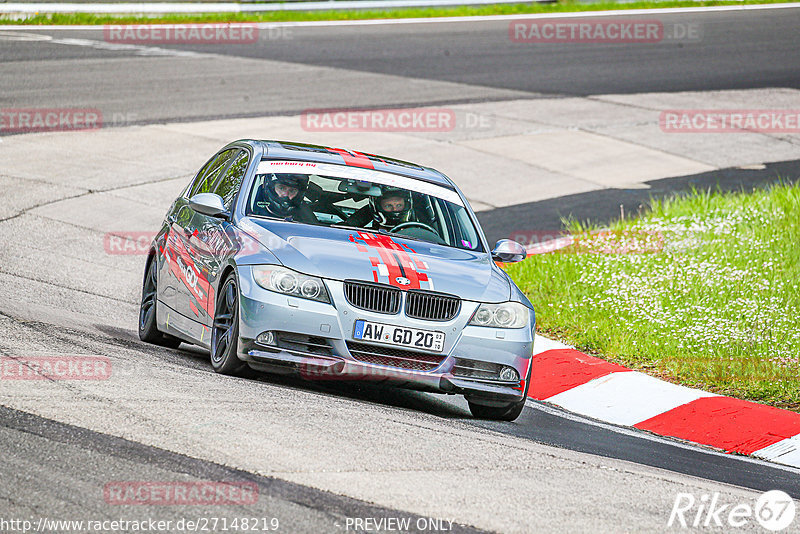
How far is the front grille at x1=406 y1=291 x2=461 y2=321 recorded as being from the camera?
23.6ft

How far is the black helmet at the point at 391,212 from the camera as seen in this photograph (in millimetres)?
8312

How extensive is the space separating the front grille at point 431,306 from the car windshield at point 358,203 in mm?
963

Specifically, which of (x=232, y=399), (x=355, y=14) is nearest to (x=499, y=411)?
(x=232, y=399)

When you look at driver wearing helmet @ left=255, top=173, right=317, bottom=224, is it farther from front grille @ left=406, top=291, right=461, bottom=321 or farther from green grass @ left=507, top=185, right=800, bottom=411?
green grass @ left=507, top=185, right=800, bottom=411

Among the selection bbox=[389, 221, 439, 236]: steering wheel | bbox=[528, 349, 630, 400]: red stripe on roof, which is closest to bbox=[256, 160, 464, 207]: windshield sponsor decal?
bbox=[389, 221, 439, 236]: steering wheel

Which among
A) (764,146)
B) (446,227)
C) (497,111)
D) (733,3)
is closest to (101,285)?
(446,227)

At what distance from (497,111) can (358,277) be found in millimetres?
14105

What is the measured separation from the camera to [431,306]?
23.8 ft

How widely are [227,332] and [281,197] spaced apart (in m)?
1.22

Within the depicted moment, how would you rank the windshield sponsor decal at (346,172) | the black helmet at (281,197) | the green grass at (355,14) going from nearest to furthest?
the black helmet at (281,197)
the windshield sponsor decal at (346,172)
the green grass at (355,14)

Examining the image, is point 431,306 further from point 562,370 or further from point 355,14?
point 355,14

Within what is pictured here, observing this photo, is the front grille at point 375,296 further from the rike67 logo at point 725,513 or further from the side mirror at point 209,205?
the rike67 logo at point 725,513

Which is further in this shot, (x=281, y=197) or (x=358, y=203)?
(x=358, y=203)

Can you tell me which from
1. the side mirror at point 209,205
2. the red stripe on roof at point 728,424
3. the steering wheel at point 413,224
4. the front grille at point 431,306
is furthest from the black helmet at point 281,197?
the red stripe on roof at point 728,424
